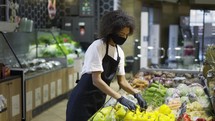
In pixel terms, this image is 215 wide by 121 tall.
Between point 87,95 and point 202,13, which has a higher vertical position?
point 202,13

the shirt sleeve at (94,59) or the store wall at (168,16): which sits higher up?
the store wall at (168,16)

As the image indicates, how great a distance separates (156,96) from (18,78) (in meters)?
A: 2.80

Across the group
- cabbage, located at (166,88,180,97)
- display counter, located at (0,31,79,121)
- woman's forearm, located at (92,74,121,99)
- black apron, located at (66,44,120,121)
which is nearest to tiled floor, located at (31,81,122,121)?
display counter, located at (0,31,79,121)

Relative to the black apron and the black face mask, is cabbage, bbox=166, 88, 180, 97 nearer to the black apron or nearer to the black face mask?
the black apron

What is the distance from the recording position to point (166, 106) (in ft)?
9.77

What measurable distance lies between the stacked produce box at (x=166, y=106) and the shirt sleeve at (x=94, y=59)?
1.11 feet

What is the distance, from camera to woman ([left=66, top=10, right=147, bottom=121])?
300cm

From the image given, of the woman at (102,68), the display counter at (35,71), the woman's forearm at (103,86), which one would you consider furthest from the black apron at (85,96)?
the display counter at (35,71)

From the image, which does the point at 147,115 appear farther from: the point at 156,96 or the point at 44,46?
the point at 44,46

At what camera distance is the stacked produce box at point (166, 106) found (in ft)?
8.64

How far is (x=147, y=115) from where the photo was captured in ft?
8.69

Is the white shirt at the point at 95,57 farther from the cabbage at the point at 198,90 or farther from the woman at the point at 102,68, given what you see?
A: the cabbage at the point at 198,90

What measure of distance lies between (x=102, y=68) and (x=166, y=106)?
2.05ft

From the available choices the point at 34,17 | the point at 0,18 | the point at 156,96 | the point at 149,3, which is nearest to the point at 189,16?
the point at 149,3
